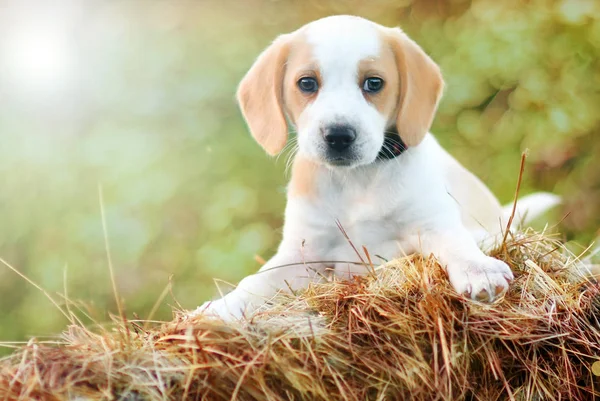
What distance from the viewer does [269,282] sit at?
2.21m

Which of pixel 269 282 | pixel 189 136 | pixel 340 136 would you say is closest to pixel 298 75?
pixel 340 136

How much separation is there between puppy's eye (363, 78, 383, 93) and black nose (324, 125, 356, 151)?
0.18 meters

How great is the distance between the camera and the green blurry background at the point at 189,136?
3693mm

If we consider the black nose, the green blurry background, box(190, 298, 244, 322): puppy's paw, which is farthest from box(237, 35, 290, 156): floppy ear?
the green blurry background

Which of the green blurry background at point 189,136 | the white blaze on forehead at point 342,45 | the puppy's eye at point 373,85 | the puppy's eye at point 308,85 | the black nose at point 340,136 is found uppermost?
the white blaze on forehead at point 342,45

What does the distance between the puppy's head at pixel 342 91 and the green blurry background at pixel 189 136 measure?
1.59 m

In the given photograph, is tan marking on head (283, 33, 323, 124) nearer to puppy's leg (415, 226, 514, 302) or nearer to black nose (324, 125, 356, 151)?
black nose (324, 125, 356, 151)

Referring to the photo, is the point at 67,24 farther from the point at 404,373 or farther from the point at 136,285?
the point at 404,373

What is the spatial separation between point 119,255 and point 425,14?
2.11 meters

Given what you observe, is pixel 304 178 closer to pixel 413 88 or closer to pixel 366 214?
pixel 366 214

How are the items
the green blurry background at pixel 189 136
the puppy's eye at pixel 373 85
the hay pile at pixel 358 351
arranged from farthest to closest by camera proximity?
the green blurry background at pixel 189 136
the puppy's eye at pixel 373 85
the hay pile at pixel 358 351

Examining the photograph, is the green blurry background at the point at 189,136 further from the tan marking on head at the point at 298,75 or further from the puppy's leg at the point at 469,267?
the puppy's leg at the point at 469,267

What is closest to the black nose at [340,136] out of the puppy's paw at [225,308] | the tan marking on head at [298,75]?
the tan marking on head at [298,75]

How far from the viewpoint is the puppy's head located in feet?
6.42
